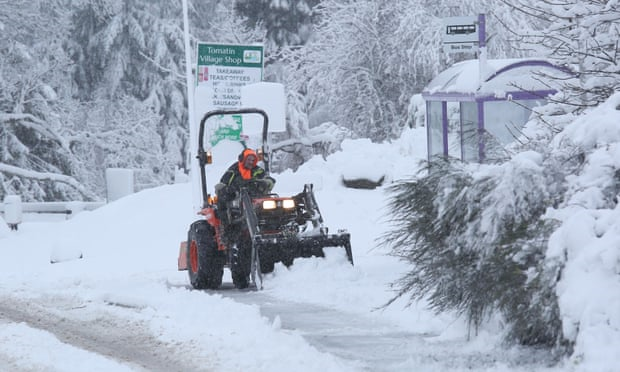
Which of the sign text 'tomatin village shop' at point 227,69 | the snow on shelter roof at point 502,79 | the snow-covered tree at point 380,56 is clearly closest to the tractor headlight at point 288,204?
the snow on shelter roof at point 502,79

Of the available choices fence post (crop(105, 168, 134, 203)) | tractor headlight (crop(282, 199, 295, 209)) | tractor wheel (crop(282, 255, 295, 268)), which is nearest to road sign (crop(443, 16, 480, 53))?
tractor headlight (crop(282, 199, 295, 209))

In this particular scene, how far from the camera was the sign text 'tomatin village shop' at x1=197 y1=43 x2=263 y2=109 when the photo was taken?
2186cm

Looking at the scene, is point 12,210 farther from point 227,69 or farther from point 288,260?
point 288,260

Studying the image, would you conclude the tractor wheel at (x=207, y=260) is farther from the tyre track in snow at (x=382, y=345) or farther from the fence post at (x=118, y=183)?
the fence post at (x=118, y=183)

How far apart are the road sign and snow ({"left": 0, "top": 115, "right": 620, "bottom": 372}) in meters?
3.31

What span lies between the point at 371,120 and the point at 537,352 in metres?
26.3

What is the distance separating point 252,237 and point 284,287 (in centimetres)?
61

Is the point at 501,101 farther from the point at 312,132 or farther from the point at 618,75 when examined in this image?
the point at 312,132

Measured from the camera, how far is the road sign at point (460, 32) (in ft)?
52.7

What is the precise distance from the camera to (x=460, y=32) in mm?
16297

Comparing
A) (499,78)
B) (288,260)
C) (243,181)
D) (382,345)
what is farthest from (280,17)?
(382,345)

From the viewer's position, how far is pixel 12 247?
2294 cm

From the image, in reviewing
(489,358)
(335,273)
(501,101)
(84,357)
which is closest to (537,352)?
(489,358)

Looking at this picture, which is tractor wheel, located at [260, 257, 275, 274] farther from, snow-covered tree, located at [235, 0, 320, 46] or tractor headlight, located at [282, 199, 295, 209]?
snow-covered tree, located at [235, 0, 320, 46]
